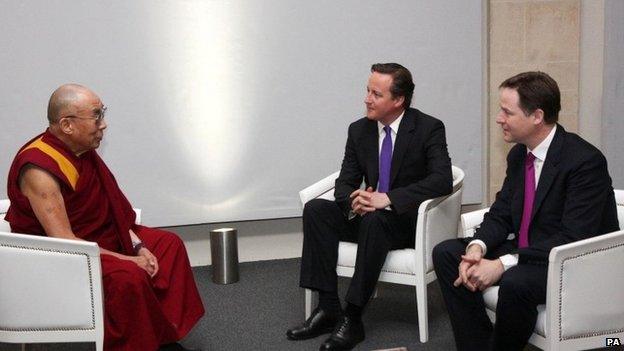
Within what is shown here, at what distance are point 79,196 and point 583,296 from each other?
6.00 feet

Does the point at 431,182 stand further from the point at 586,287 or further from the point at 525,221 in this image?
the point at 586,287

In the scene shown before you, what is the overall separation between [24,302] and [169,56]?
190cm

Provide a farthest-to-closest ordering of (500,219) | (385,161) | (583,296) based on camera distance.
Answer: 1. (385,161)
2. (500,219)
3. (583,296)

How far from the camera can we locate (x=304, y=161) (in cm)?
425

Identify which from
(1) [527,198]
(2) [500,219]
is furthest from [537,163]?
(2) [500,219]

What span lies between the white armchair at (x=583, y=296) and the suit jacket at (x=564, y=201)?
132 millimetres

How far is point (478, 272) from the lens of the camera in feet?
8.20

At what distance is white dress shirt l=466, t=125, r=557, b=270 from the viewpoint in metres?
2.53

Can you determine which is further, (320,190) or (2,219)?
(320,190)

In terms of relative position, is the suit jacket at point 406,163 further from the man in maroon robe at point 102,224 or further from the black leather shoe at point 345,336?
the man in maroon robe at point 102,224

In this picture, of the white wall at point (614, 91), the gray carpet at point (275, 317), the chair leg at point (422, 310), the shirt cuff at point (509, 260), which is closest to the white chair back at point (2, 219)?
the gray carpet at point (275, 317)

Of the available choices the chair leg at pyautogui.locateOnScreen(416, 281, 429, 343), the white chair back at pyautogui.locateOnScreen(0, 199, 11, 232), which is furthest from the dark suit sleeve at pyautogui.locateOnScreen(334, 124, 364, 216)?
the white chair back at pyautogui.locateOnScreen(0, 199, 11, 232)

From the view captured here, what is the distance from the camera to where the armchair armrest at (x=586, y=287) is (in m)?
2.27

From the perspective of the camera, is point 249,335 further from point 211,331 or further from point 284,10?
point 284,10
